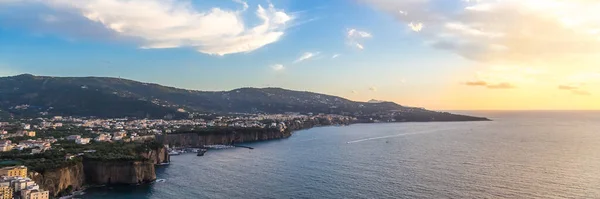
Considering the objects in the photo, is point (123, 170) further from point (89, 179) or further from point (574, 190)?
point (574, 190)

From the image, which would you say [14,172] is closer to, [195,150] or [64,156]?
[64,156]

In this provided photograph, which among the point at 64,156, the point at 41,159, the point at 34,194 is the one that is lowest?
the point at 34,194

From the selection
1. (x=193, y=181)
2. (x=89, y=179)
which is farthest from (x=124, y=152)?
(x=193, y=181)

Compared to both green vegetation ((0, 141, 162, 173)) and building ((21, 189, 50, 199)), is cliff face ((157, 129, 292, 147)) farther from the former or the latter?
building ((21, 189, 50, 199))

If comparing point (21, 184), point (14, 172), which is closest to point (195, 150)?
point (14, 172)

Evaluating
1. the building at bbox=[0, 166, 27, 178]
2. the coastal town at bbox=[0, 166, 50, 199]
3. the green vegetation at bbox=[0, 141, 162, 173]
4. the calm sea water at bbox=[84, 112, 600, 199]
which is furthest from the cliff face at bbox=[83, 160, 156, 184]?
the coastal town at bbox=[0, 166, 50, 199]

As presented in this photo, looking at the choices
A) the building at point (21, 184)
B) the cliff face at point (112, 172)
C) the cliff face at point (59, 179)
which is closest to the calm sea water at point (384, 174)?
the cliff face at point (112, 172)
